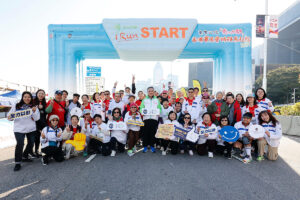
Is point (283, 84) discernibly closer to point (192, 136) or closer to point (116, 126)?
point (192, 136)

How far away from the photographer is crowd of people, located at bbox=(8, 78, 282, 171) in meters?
4.64

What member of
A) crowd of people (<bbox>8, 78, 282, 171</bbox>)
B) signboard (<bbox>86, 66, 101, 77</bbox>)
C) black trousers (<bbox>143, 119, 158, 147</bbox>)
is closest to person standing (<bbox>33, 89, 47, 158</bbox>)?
crowd of people (<bbox>8, 78, 282, 171</bbox>)

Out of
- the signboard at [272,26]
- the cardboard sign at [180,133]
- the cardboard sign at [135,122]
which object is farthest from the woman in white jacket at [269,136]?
the signboard at [272,26]

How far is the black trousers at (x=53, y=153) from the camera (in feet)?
14.9

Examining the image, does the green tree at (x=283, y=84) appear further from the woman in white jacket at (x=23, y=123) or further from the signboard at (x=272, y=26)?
the woman in white jacket at (x=23, y=123)

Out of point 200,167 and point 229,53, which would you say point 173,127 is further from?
point 229,53

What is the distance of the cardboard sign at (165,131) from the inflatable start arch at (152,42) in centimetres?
415

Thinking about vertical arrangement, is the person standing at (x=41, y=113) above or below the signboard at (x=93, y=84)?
below

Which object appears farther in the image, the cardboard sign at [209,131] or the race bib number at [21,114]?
the cardboard sign at [209,131]

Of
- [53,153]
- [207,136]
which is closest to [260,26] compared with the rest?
[207,136]

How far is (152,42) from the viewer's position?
829 centimetres

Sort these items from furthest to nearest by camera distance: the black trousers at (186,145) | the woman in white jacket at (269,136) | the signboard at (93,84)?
the signboard at (93,84) → the black trousers at (186,145) → the woman in white jacket at (269,136)

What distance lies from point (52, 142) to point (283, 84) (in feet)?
139

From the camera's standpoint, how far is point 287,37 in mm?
57906
